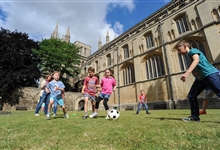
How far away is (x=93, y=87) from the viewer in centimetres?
508

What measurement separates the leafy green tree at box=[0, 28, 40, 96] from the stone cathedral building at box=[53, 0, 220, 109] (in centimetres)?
1522

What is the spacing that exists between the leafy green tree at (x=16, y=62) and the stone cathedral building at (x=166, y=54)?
1522cm

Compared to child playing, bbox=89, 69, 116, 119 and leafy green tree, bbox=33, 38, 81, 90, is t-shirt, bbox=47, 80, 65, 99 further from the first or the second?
leafy green tree, bbox=33, 38, 81, 90

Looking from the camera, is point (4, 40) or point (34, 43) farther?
point (34, 43)

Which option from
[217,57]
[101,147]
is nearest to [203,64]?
[101,147]

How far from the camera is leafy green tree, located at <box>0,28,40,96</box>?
58.9 feet

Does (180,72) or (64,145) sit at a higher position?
(180,72)

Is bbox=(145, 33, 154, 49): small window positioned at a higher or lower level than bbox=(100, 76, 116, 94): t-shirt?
higher

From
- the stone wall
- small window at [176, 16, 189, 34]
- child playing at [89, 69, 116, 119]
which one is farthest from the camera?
the stone wall

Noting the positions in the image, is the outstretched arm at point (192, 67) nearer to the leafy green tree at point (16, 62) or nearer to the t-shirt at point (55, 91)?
the t-shirt at point (55, 91)

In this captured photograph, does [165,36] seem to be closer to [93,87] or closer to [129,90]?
[129,90]

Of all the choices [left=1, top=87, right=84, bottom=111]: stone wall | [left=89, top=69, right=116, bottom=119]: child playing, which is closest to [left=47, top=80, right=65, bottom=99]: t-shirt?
[left=89, top=69, right=116, bottom=119]: child playing

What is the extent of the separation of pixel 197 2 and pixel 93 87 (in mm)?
18713

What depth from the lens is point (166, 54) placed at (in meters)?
16.7
